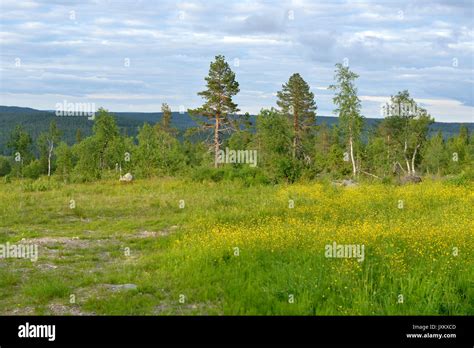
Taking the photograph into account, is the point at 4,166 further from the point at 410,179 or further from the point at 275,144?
the point at 410,179

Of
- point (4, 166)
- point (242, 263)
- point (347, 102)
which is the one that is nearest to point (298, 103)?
point (347, 102)

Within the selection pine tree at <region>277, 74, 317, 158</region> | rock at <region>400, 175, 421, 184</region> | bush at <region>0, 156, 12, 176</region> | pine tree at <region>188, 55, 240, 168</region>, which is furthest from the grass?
bush at <region>0, 156, 12, 176</region>

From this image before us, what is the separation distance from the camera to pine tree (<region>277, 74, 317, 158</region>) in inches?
2325

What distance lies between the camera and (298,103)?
60188 mm

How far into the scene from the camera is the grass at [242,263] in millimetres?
7906

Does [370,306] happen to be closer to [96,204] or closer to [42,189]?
[96,204]

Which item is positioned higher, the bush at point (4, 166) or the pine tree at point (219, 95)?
the pine tree at point (219, 95)

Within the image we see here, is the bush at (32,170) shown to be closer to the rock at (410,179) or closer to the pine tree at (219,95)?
the pine tree at (219,95)

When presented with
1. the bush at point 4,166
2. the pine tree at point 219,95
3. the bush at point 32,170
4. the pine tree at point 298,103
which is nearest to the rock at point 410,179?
the pine tree at point 219,95

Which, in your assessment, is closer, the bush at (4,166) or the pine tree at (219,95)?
the pine tree at (219,95)

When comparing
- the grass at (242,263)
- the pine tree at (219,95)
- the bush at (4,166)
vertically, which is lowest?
the bush at (4,166)

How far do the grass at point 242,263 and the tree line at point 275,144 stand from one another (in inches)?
514
